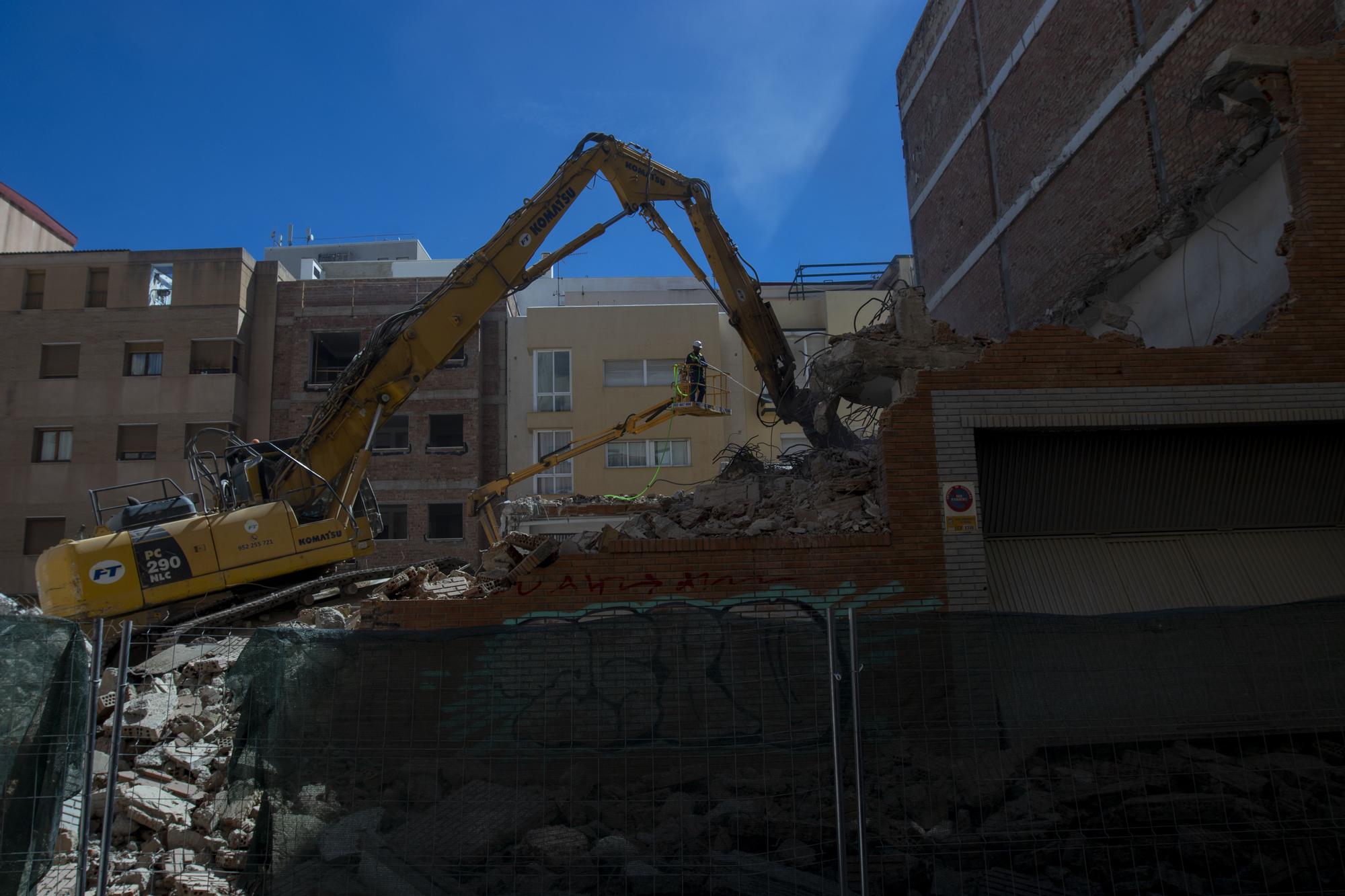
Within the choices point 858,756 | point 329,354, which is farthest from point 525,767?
point 329,354

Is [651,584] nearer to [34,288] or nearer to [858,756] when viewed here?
[858,756]

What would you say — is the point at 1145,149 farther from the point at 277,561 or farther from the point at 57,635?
the point at 57,635

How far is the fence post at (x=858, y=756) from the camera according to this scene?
5082 millimetres

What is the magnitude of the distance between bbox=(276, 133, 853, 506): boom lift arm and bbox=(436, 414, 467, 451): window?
20.5 meters

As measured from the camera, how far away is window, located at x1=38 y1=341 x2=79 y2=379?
32.8 meters

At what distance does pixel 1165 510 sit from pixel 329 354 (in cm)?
3044

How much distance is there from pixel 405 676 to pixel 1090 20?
14.0 metres

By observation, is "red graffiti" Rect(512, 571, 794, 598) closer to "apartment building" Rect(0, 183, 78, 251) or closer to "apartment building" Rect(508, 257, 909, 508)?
"apartment building" Rect(508, 257, 909, 508)

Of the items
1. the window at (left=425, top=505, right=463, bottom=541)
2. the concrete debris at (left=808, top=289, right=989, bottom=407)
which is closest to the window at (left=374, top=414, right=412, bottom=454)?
the window at (left=425, top=505, right=463, bottom=541)

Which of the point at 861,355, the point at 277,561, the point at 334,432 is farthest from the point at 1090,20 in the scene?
the point at 277,561

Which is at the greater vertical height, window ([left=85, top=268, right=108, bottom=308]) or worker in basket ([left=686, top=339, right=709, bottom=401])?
window ([left=85, top=268, right=108, bottom=308])

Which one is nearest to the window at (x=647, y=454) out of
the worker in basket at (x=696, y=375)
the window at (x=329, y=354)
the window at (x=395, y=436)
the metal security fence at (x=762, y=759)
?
the window at (x=395, y=436)

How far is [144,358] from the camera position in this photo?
32.8 metres

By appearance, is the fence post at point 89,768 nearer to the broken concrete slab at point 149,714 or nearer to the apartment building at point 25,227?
the broken concrete slab at point 149,714
